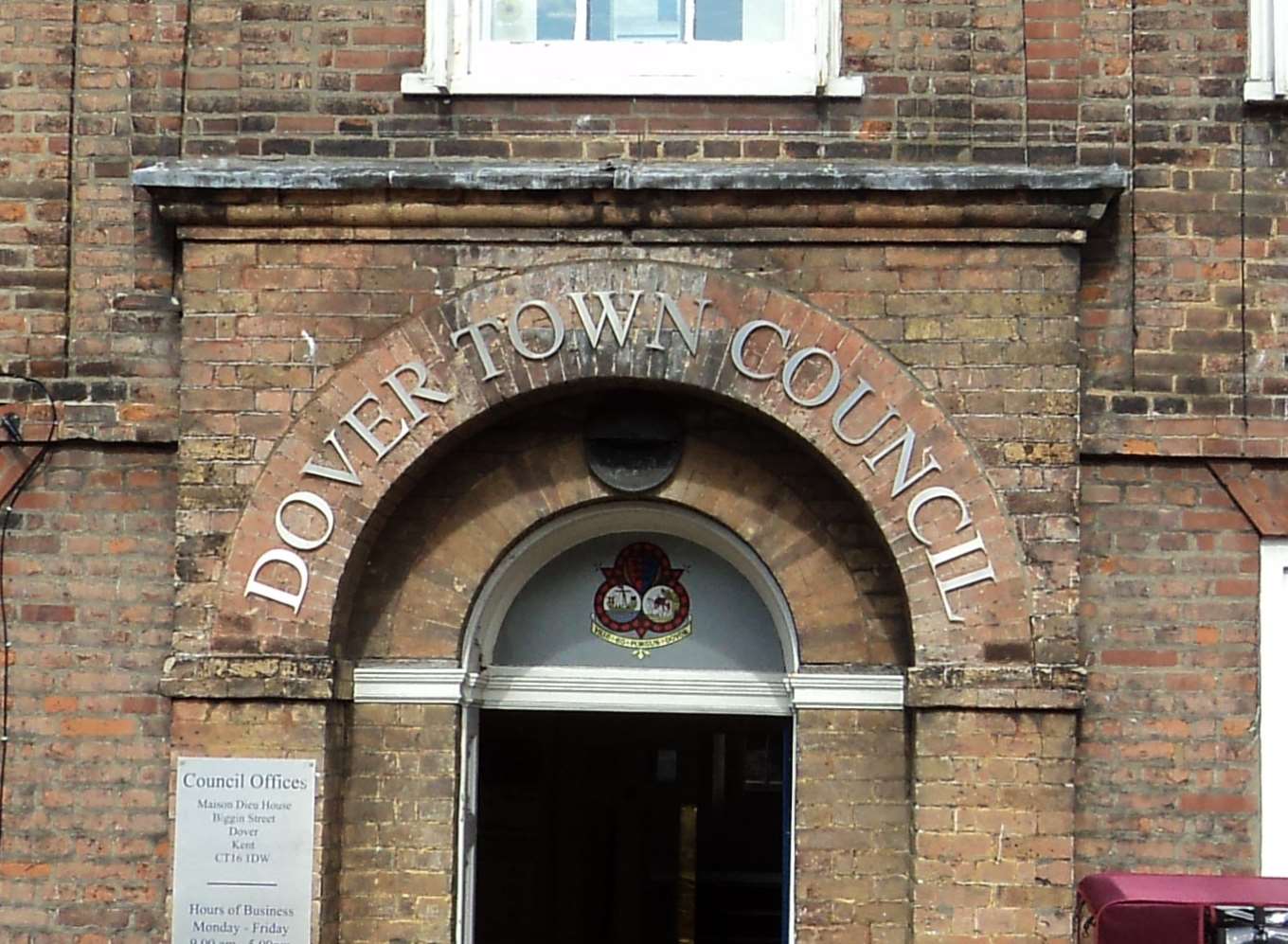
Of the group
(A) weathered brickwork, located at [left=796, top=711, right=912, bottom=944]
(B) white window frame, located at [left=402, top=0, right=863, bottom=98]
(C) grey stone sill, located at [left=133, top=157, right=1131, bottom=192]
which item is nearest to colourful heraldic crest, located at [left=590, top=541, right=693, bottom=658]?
(A) weathered brickwork, located at [left=796, top=711, right=912, bottom=944]

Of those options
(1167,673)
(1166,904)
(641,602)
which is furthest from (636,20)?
(1166,904)

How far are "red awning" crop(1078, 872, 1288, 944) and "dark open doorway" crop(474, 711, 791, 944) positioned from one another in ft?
22.7

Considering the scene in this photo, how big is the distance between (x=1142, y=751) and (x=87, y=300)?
15.6 feet

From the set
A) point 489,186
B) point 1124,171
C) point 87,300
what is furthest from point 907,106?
point 87,300

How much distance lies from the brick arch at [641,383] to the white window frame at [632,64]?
800 millimetres

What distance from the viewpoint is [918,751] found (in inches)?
325

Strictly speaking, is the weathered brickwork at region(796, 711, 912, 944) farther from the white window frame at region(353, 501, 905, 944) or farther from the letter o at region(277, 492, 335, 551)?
the letter o at region(277, 492, 335, 551)

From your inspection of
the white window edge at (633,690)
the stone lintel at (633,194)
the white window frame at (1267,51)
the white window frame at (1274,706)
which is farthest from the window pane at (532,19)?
the white window frame at (1274,706)

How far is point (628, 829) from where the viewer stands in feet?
55.1

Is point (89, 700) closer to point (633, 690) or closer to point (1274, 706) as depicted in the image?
point (633, 690)

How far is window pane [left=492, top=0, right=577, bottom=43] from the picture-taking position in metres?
8.87

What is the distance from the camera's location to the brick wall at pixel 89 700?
336 inches

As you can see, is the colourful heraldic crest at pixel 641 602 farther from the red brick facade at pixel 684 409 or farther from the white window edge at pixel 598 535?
the red brick facade at pixel 684 409

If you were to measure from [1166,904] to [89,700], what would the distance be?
175 inches
